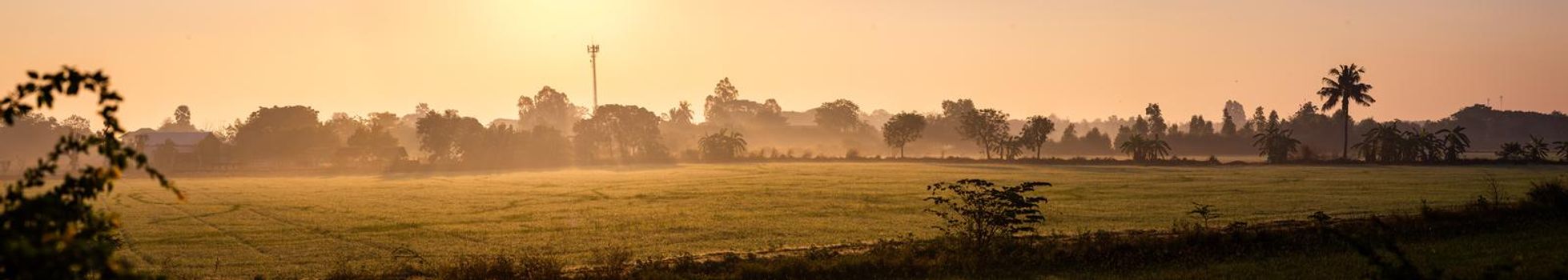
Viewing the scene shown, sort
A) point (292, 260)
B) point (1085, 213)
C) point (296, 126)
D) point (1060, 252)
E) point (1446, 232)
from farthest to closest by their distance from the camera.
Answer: point (296, 126) → point (1085, 213) → point (292, 260) → point (1446, 232) → point (1060, 252)

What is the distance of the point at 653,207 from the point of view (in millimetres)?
58438

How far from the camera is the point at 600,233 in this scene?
1719 inches

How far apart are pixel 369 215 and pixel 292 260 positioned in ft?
65.6

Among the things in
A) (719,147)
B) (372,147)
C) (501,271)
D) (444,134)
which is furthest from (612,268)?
(372,147)

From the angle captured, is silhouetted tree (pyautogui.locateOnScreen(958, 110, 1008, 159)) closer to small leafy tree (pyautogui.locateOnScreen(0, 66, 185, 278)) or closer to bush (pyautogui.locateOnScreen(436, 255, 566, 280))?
bush (pyautogui.locateOnScreen(436, 255, 566, 280))

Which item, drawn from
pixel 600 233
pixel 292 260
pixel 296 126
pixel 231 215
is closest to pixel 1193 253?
pixel 600 233

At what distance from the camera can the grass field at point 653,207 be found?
4009 cm

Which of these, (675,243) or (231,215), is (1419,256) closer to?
(675,243)

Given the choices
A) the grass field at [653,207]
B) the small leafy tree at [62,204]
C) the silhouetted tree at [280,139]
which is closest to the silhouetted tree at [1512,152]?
the grass field at [653,207]

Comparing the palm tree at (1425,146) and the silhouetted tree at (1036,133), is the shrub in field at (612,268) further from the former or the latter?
the silhouetted tree at (1036,133)

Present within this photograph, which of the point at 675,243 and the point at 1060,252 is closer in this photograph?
the point at 1060,252

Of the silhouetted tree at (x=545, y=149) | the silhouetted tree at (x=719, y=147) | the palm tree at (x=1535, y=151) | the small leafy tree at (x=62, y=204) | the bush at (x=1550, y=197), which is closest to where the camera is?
the small leafy tree at (x=62, y=204)

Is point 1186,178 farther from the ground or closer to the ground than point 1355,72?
closer to the ground

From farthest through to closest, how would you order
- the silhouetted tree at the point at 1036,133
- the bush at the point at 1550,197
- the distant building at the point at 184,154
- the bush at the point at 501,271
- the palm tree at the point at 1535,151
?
the silhouetted tree at the point at 1036,133, the distant building at the point at 184,154, the palm tree at the point at 1535,151, the bush at the point at 1550,197, the bush at the point at 501,271
